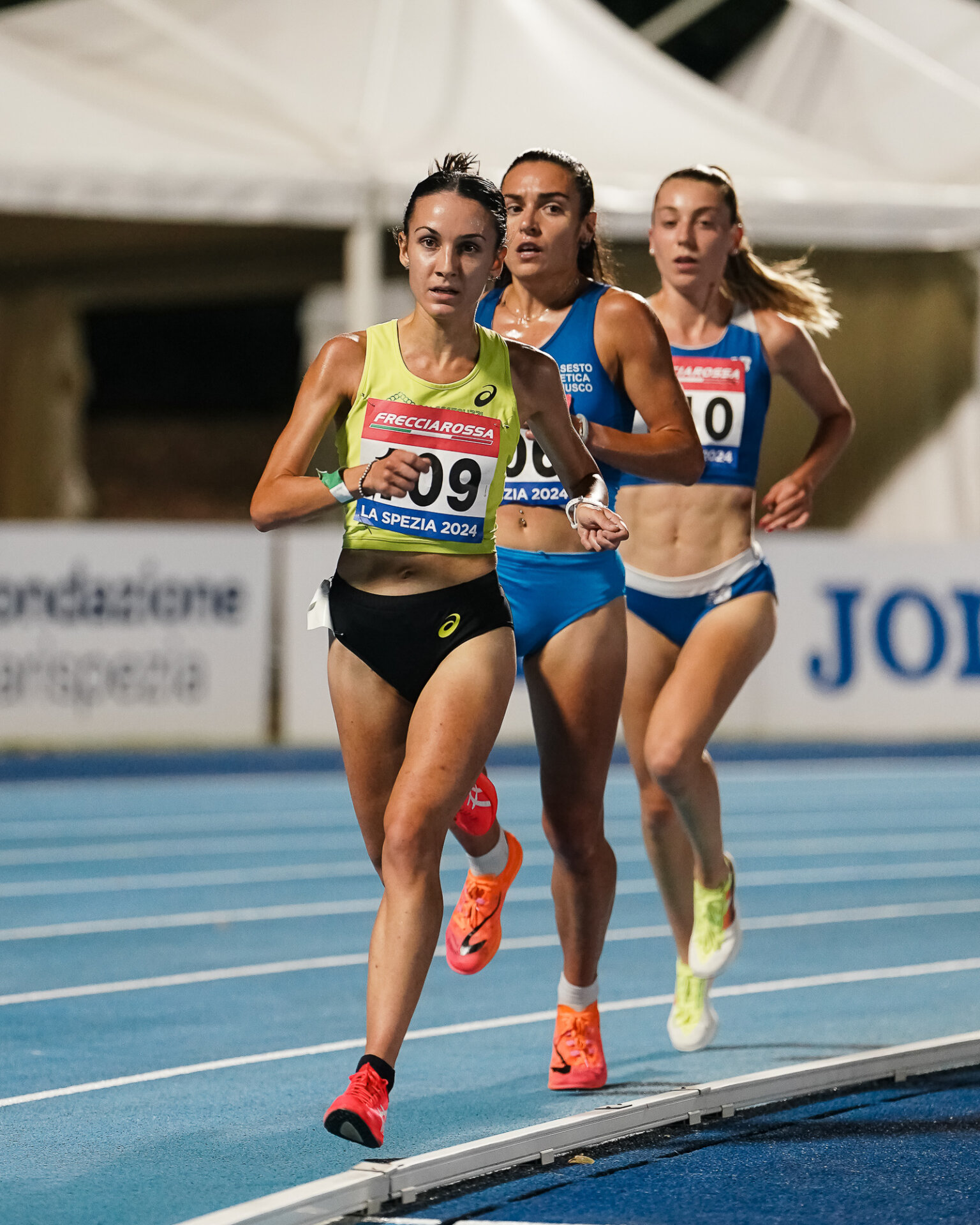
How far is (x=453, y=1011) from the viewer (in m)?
6.21

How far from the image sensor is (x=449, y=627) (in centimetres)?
415

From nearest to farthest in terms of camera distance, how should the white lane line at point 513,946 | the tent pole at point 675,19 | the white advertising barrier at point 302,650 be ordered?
the white lane line at point 513,946 → the white advertising barrier at point 302,650 → the tent pole at point 675,19

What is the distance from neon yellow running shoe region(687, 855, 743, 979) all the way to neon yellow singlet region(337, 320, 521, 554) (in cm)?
192

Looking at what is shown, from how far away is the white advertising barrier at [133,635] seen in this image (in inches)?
510

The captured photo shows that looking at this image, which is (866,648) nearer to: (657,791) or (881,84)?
(881,84)

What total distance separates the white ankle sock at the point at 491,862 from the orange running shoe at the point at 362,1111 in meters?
1.32

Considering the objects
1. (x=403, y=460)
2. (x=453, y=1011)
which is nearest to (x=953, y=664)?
(x=453, y=1011)

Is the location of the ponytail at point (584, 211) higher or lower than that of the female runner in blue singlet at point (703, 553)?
higher

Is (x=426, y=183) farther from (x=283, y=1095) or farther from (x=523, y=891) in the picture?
(x=523, y=891)

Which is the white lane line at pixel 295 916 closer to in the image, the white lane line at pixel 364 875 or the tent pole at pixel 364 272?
the white lane line at pixel 364 875

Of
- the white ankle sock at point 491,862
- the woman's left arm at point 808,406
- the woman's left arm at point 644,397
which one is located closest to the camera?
the woman's left arm at point 644,397

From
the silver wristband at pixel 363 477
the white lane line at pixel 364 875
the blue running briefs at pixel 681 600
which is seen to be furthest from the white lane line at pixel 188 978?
the silver wristband at pixel 363 477

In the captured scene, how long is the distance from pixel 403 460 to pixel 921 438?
1667 cm

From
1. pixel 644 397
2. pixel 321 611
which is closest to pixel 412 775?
pixel 321 611
